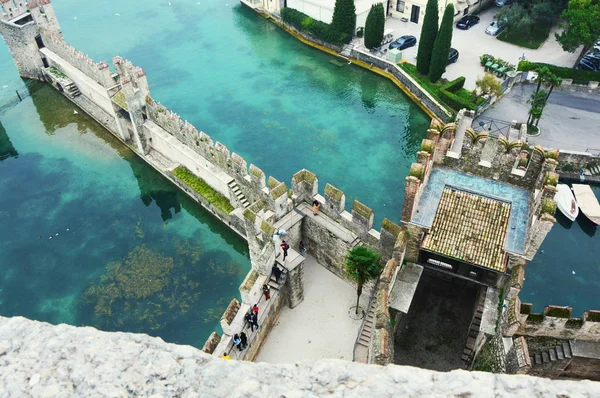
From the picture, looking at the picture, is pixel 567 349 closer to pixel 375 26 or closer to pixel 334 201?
pixel 334 201

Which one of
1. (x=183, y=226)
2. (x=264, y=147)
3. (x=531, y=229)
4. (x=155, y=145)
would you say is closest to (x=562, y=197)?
(x=531, y=229)

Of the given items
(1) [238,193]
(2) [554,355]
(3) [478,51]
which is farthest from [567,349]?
(3) [478,51]

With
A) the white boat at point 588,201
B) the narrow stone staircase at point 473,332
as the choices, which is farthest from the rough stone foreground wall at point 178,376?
the white boat at point 588,201

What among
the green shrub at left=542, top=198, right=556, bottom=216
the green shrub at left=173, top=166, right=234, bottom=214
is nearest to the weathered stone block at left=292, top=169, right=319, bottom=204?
the green shrub at left=173, top=166, right=234, bottom=214

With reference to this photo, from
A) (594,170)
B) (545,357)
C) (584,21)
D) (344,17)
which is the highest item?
(584,21)

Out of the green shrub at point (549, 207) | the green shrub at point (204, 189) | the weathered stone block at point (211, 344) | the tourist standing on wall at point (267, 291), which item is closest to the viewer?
the green shrub at point (549, 207)

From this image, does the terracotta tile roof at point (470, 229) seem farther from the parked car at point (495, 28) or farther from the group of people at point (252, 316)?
the parked car at point (495, 28)
